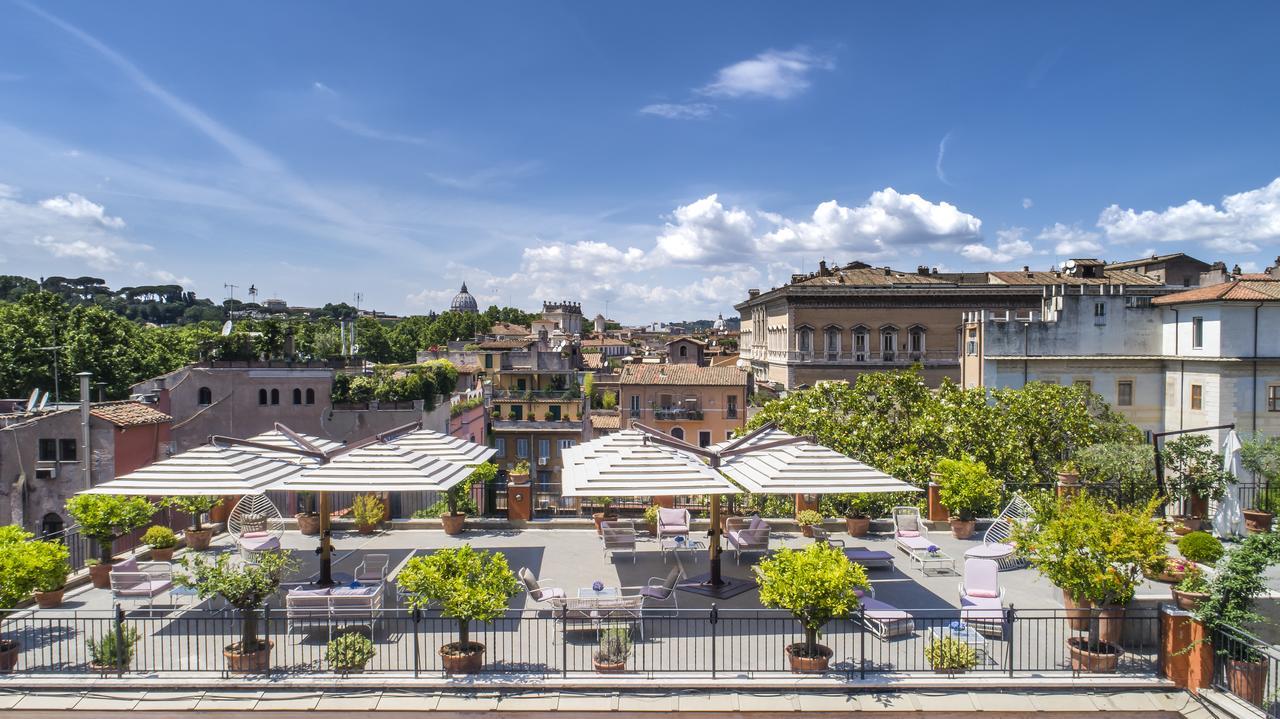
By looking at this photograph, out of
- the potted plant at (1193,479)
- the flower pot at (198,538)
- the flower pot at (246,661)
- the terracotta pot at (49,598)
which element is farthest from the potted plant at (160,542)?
the potted plant at (1193,479)

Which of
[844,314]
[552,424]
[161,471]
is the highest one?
[844,314]

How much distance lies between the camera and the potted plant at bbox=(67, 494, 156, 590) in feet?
40.4

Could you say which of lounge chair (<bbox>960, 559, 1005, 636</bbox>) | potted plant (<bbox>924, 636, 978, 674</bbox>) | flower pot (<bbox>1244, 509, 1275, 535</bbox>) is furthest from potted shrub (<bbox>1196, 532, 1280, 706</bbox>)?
flower pot (<bbox>1244, 509, 1275, 535</bbox>)

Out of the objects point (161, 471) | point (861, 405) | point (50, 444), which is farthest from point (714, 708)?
point (50, 444)

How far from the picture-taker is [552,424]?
52281 mm

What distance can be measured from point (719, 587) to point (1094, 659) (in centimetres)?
515

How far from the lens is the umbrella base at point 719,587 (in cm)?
1163

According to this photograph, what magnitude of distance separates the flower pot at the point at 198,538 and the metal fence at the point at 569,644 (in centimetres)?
361

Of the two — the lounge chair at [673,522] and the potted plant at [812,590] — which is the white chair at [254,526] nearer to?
the lounge chair at [673,522]

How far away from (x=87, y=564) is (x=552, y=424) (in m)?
39.5

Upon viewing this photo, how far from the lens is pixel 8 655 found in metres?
9.28

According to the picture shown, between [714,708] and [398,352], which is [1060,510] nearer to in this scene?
[714,708]

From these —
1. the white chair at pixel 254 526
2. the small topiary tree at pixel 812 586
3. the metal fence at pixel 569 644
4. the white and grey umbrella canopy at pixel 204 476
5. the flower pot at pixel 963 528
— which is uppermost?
the white and grey umbrella canopy at pixel 204 476

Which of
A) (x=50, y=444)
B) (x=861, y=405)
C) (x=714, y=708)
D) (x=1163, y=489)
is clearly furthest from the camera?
(x=50, y=444)
